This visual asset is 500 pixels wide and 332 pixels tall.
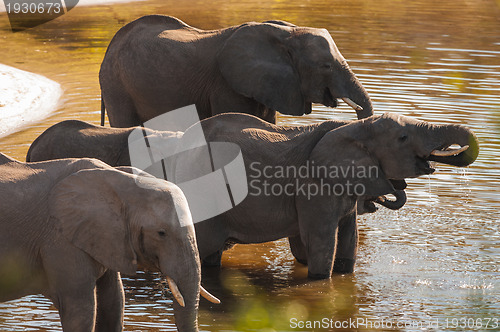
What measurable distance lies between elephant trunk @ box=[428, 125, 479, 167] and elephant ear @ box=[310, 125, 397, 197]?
44 centimetres

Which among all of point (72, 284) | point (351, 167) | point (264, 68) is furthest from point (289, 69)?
point (72, 284)

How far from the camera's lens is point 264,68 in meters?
9.50

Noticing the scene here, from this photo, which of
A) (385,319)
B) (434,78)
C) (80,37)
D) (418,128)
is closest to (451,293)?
(385,319)

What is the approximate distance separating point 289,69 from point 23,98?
19.5 ft

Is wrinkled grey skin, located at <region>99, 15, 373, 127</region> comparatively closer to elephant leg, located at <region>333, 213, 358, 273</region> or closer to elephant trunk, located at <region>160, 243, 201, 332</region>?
elephant leg, located at <region>333, 213, 358, 273</region>

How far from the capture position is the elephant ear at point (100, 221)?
561 centimetres

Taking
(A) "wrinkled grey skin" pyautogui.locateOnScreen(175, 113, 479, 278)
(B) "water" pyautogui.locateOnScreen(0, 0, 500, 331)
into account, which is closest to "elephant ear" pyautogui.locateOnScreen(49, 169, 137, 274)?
(B) "water" pyautogui.locateOnScreen(0, 0, 500, 331)

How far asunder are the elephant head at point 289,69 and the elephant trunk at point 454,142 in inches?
70.2

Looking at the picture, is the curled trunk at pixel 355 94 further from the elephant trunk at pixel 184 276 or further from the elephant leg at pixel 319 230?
the elephant trunk at pixel 184 276

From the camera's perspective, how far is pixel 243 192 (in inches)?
311

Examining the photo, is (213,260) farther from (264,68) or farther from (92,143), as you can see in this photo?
(264,68)

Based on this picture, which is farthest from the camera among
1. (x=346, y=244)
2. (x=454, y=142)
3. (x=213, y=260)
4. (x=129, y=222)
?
(x=213, y=260)

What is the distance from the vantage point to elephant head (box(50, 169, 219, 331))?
17.9ft

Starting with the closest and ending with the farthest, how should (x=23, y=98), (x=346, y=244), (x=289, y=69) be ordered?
(x=346, y=244)
(x=289, y=69)
(x=23, y=98)
